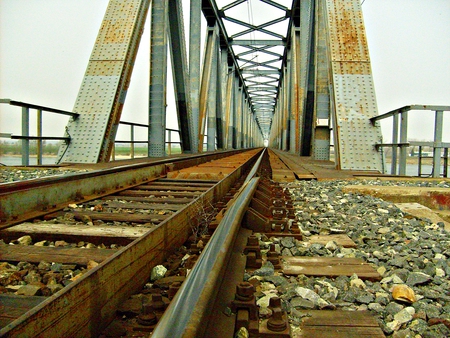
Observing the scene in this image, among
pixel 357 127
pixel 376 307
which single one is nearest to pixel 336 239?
pixel 376 307

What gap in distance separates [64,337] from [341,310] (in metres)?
0.95

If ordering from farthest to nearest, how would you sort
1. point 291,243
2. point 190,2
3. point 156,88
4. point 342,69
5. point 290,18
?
point 290,18 → point 190,2 → point 156,88 → point 342,69 → point 291,243

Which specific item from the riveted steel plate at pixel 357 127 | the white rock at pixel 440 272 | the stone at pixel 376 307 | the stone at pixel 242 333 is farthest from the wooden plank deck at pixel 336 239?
the riveted steel plate at pixel 357 127

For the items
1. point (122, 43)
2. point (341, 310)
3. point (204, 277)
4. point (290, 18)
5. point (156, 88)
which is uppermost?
point (290, 18)

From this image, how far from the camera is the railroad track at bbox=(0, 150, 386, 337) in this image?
107 centimetres

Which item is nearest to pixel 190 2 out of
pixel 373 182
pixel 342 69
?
Result: pixel 342 69

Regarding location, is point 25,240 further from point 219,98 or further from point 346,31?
point 219,98

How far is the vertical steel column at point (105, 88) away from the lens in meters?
7.66

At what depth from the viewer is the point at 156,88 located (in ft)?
33.7

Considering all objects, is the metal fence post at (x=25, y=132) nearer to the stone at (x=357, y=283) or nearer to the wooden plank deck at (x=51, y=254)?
the wooden plank deck at (x=51, y=254)

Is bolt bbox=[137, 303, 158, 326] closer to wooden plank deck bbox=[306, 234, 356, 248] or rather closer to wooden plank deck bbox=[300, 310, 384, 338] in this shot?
wooden plank deck bbox=[300, 310, 384, 338]

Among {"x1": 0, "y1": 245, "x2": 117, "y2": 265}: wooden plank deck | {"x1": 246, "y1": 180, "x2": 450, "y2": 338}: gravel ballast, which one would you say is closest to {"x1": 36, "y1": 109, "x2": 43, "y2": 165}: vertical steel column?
{"x1": 0, "y1": 245, "x2": 117, "y2": 265}: wooden plank deck

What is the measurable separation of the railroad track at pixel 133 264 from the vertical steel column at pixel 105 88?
417cm

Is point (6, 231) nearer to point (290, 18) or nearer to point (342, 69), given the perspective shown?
point (342, 69)
